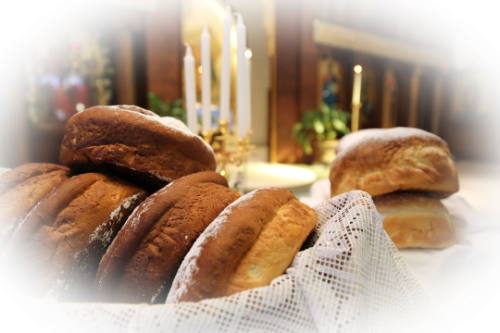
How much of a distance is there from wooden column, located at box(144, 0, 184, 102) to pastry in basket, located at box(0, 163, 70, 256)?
500 centimetres

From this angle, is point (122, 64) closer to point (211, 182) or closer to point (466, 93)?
point (211, 182)

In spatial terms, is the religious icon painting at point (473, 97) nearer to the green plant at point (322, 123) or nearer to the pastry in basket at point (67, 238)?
the green plant at point (322, 123)

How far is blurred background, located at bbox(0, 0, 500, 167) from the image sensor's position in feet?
15.5

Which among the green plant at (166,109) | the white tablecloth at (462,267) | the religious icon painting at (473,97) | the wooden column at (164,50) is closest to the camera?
the white tablecloth at (462,267)

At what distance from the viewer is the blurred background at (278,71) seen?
473cm

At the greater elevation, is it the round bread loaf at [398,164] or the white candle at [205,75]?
the white candle at [205,75]

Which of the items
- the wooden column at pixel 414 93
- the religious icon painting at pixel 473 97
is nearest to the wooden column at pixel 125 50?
the wooden column at pixel 414 93

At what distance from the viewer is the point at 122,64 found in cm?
535

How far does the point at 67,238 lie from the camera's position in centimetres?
76

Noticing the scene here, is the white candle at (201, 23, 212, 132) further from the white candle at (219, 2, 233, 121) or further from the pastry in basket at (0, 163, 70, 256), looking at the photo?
the pastry in basket at (0, 163, 70, 256)

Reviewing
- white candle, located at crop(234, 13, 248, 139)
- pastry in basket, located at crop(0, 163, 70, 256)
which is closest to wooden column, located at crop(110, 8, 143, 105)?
white candle, located at crop(234, 13, 248, 139)

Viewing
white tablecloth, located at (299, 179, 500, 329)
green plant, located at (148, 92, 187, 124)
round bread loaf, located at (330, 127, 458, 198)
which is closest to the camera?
white tablecloth, located at (299, 179, 500, 329)

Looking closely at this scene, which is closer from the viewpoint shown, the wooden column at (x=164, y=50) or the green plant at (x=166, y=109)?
the green plant at (x=166, y=109)

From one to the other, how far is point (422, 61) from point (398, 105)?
74.6 inches
